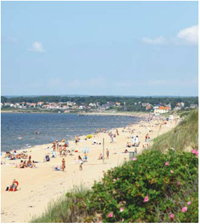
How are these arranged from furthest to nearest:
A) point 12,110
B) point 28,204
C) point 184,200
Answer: point 12,110 → point 28,204 → point 184,200

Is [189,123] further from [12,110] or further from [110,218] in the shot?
[12,110]

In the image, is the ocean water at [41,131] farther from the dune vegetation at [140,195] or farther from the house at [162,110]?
the dune vegetation at [140,195]

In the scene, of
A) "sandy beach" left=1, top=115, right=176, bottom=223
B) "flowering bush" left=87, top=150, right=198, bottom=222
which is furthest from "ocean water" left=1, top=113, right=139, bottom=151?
"flowering bush" left=87, top=150, right=198, bottom=222

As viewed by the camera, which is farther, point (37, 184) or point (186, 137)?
point (37, 184)

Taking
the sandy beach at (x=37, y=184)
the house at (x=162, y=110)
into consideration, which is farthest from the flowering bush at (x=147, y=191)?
the house at (x=162, y=110)

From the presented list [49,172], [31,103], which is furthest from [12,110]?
[49,172]

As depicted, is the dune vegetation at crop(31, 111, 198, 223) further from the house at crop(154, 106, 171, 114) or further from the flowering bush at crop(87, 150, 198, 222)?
the house at crop(154, 106, 171, 114)

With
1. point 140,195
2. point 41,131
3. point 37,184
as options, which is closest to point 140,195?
point 140,195

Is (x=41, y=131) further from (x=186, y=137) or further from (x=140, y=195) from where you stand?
(x=140, y=195)

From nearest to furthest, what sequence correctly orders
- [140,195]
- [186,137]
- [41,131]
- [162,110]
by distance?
[140,195]
[186,137]
[41,131]
[162,110]
